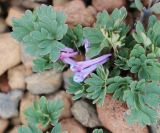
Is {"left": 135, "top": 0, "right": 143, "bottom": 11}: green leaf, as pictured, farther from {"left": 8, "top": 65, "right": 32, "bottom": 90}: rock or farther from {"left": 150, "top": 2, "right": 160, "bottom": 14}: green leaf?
{"left": 8, "top": 65, "right": 32, "bottom": 90}: rock

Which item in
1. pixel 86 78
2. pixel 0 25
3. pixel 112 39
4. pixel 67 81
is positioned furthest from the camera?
pixel 0 25

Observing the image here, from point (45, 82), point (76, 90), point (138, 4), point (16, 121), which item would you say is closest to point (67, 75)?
point (45, 82)

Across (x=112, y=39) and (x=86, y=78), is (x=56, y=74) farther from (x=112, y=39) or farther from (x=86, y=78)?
(x=112, y=39)

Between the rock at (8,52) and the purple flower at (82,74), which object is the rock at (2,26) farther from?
the purple flower at (82,74)

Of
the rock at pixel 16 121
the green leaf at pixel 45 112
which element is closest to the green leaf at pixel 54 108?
the green leaf at pixel 45 112

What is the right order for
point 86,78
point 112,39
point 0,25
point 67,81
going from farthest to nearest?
point 0,25, point 67,81, point 86,78, point 112,39

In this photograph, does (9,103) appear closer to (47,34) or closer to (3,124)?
(3,124)

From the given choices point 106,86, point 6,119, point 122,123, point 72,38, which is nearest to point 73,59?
point 72,38
